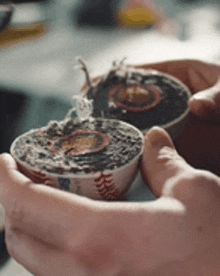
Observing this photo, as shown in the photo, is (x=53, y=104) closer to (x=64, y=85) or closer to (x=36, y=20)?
(x=64, y=85)

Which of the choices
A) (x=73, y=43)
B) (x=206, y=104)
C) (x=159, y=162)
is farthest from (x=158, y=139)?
(x=73, y=43)

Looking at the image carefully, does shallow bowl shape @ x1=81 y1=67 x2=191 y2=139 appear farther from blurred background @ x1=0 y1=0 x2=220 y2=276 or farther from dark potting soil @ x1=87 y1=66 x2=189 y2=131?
blurred background @ x1=0 y1=0 x2=220 y2=276

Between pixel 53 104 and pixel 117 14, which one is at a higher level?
pixel 117 14

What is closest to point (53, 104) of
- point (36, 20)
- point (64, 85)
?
point (64, 85)

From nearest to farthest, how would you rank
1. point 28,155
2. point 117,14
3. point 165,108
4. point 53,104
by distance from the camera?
point 28,155 → point 165,108 → point 53,104 → point 117,14

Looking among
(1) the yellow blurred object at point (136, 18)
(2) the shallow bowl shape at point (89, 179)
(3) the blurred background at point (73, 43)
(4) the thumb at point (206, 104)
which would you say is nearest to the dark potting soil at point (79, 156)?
(2) the shallow bowl shape at point (89, 179)

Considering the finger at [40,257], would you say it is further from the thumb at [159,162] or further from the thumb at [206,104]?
the thumb at [206,104]

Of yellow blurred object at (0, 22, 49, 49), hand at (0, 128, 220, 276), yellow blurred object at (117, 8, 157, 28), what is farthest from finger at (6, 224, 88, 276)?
yellow blurred object at (117, 8, 157, 28)

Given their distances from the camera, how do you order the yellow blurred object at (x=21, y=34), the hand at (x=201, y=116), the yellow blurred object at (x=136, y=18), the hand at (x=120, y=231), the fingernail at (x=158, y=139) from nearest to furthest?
the hand at (x=120, y=231), the fingernail at (x=158, y=139), the hand at (x=201, y=116), the yellow blurred object at (x=21, y=34), the yellow blurred object at (x=136, y=18)
